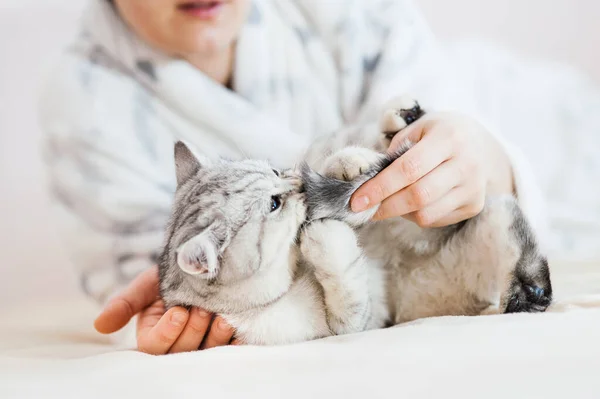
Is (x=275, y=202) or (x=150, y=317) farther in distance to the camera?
(x=150, y=317)

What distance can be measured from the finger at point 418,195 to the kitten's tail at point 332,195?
21mm

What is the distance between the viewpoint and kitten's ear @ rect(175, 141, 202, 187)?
989 mm

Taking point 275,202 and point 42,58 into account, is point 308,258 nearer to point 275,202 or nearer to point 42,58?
point 275,202

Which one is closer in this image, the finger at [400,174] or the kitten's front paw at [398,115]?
the finger at [400,174]

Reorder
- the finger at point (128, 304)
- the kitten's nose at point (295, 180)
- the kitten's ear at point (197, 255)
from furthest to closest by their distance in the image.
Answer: the finger at point (128, 304), the kitten's nose at point (295, 180), the kitten's ear at point (197, 255)

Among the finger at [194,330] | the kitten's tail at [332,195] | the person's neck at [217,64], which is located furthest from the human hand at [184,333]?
the person's neck at [217,64]

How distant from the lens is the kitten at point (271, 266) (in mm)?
838

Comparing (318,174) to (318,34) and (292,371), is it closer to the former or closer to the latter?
(292,371)

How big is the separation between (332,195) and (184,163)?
304mm

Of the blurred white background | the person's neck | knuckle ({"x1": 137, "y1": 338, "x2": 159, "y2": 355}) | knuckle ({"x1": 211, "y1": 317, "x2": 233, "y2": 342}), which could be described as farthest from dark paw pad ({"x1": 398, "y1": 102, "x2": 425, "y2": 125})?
the blurred white background

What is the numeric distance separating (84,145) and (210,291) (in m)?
0.76

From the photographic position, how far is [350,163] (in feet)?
2.80

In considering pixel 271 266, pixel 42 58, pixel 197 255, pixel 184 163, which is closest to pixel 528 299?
pixel 271 266

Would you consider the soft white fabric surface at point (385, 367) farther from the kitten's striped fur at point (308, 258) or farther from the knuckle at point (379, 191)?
the knuckle at point (379, 191)
